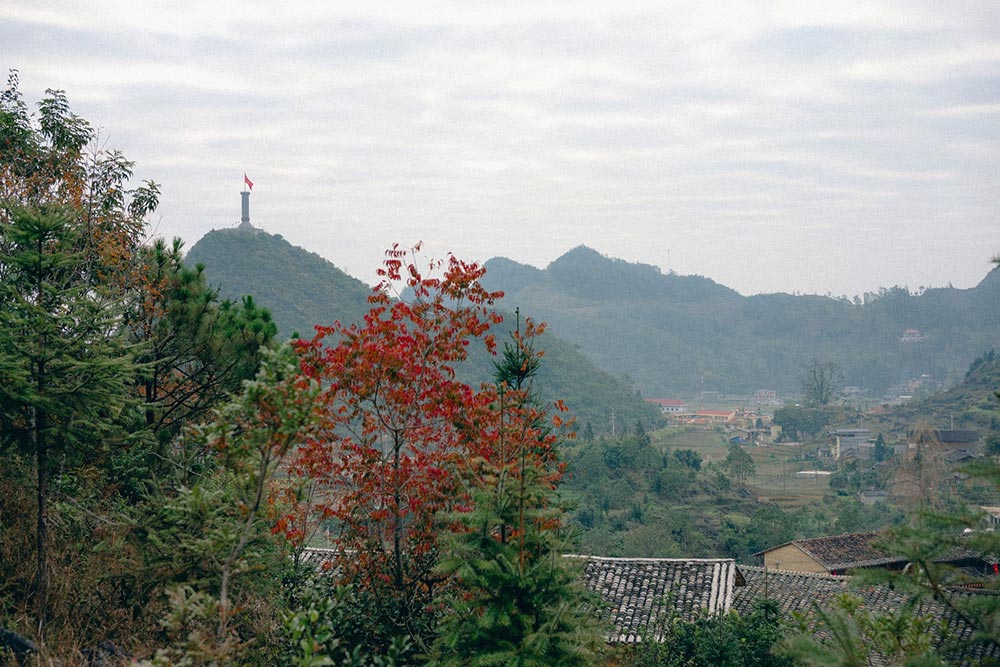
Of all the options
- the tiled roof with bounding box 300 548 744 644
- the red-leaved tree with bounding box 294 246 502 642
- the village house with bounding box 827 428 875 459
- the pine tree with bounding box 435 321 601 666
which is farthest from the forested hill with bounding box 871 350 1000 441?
the pine tree with bounding box 435 321 601 666

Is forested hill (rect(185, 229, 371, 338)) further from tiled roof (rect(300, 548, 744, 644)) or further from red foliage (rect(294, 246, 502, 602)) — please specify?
red foliage (rect(294, 246, 502, 602))

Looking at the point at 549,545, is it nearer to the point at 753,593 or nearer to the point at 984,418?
the point at 753,593

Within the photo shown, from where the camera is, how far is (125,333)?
796 centimetres

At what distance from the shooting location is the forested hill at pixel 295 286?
52125 millimetres

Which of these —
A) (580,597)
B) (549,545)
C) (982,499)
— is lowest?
(982,499)

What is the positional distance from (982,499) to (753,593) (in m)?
29.2

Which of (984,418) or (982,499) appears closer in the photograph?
(982,499)

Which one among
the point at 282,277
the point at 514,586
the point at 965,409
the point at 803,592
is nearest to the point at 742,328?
the point at 965,409

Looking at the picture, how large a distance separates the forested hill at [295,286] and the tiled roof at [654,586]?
3424cm

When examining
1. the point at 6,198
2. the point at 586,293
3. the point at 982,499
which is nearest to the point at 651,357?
the point at 586,293

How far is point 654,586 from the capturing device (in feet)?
49.8

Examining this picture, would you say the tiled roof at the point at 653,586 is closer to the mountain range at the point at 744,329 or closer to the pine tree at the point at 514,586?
the pine tree at the point at 514,586

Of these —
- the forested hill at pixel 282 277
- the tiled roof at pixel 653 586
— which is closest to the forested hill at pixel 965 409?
the forested hill at pixel 282 277

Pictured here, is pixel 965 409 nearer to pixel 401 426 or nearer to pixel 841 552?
pixel 841 552
